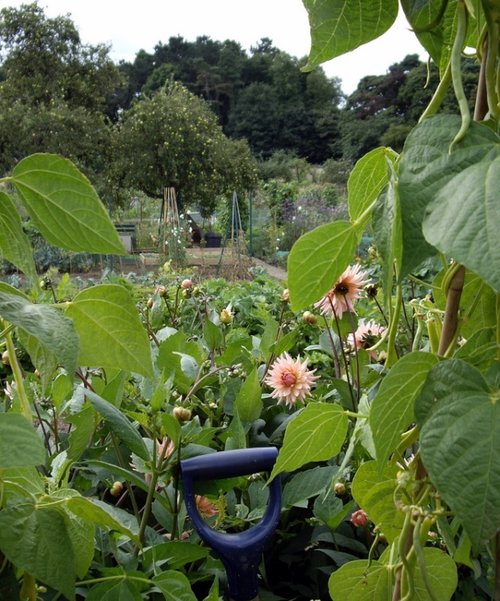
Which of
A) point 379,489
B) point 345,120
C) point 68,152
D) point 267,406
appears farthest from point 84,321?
point 345,120

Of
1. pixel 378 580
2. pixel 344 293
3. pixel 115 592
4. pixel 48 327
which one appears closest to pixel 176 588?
pixel 115 592

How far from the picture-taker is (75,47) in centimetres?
1241

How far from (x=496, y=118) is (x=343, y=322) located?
610 millimetres

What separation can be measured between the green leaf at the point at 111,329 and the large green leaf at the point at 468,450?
0.18 metres

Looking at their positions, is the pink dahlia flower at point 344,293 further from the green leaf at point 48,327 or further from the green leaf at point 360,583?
the green leaf at point 48,327

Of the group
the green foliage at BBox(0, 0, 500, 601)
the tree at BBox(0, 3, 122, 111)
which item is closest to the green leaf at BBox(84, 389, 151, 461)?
the green foliage at BBox(0, 0, 500, 601)

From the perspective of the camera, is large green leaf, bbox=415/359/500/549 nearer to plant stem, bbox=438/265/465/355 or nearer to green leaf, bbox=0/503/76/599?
plant stem, bbox=438/265/465/355

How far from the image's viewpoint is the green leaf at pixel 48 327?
33 centimetres

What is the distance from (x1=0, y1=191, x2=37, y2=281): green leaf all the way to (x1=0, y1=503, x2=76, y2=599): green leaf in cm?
14

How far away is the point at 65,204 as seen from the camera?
15.4 inches

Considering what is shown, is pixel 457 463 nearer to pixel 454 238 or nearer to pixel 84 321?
pixel 454 238

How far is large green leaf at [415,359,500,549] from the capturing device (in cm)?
28

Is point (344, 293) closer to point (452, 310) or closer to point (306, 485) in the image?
point (306, 485)

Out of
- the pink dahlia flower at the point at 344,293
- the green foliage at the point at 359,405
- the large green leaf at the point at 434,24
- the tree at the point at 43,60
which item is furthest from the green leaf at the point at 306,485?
the tree at the point at 43,60
